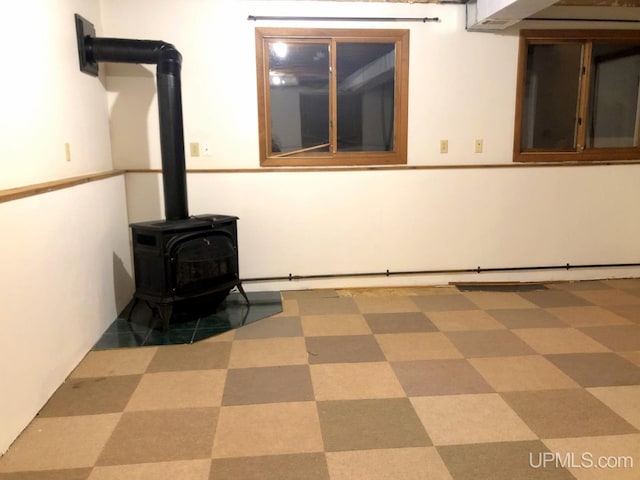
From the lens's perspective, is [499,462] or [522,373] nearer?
[499,462]

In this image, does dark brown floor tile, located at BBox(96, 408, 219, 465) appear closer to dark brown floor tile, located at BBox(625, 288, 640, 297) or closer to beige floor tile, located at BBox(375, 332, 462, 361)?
beige floor tile, located at BBox(375, 332, 462, 361)

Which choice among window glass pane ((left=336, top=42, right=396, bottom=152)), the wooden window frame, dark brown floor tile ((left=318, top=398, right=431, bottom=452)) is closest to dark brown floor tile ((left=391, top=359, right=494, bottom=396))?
dark brown floor tile ((left=318, top=398, right=431, bottom=452))

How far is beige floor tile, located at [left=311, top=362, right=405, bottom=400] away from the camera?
2.37 meters

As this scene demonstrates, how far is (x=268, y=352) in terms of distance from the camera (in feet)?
9.46

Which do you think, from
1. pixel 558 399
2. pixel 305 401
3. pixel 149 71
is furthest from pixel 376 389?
pixel 149 71

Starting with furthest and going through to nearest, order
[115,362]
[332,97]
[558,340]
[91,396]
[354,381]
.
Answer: [332,97] < [558,340] < [115,362] < [354,381] < [91,396]

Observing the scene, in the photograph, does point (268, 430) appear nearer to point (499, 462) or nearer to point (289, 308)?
point (499, 462)

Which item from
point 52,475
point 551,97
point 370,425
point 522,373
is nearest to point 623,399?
point 522,373

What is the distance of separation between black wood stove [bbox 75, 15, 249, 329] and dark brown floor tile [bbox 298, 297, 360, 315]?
0.57 meters

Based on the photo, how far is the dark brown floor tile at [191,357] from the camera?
2701 millimetres

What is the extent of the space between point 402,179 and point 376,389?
6.91 feet

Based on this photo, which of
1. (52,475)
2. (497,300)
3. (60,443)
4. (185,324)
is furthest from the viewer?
(497,300)

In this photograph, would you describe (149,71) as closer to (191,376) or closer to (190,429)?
(191,376)

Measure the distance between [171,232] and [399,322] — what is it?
65.4 inches
